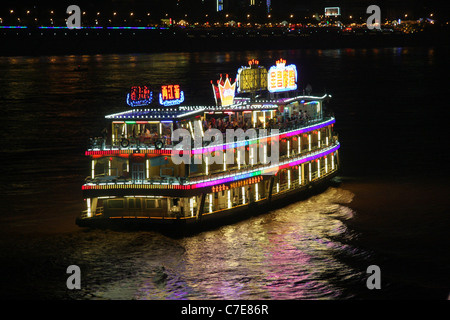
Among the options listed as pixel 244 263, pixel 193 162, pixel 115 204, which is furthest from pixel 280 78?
pixel 244 263

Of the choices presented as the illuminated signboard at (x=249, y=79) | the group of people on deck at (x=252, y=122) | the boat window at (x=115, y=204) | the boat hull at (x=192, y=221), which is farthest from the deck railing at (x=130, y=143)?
the illuminated signboard at (x=249, y=79)

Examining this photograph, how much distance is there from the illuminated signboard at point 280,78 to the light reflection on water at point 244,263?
11.1m

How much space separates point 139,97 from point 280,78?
12580mm

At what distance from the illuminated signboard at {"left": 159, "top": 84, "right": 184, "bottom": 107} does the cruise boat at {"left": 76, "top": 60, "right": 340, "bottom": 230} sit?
0.17ft

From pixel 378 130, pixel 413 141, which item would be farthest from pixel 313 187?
pixel 378 130

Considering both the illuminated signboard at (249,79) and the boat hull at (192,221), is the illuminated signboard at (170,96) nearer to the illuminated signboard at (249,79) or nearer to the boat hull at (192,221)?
the boat hull at (192,221)

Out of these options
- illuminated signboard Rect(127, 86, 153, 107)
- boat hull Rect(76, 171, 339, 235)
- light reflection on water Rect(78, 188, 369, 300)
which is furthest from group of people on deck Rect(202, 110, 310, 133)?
light reflection on water Rect(78, 188, 369, 300)

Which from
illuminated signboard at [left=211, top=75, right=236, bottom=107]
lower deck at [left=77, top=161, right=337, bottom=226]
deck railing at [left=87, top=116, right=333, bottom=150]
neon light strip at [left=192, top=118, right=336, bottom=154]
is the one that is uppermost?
illuminated signboard at [left=211, top=75, right=236, bottom=107]

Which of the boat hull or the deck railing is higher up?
the deck railing

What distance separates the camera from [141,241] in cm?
3588

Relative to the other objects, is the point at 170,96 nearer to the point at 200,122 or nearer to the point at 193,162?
the point at 200,122

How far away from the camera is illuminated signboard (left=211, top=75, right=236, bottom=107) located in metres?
44.5

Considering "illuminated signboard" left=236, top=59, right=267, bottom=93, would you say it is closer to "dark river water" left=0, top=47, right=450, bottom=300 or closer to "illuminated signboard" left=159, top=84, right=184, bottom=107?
"illuminated signboard" left=159, top=84, right=184, bottom=107
